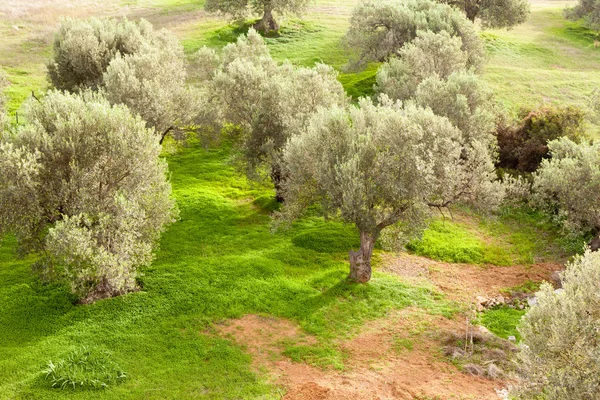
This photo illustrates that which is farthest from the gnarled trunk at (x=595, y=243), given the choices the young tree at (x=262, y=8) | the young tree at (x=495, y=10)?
the young tree at (x=262, y=8)

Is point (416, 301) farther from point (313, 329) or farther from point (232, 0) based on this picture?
point (232, 0)

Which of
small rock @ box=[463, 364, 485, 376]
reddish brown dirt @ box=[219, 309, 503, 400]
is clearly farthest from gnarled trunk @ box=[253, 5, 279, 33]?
small rock @ box=[463, 364, 485, 376]

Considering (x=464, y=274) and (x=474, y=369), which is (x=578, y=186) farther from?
(x=474, y=369)

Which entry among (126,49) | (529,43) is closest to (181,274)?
(126,49)

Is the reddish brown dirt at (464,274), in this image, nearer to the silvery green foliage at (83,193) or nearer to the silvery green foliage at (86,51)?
the silvery green foliage at (83,193)

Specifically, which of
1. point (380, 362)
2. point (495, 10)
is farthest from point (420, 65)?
point (380, 362)

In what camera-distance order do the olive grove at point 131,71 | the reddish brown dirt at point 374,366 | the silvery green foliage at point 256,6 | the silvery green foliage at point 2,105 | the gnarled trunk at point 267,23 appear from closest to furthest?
the reddish brown dirt at point 374,366
the silvery green foliage at point 2,105
the olive grove at point 131,71
the silvery green foliage at point 256,6
the gnarled trunk at point 267,23

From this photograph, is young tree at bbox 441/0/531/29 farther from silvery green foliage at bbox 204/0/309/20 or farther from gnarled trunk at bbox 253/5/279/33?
gnarled trunk at bbox 253/5/279/33
